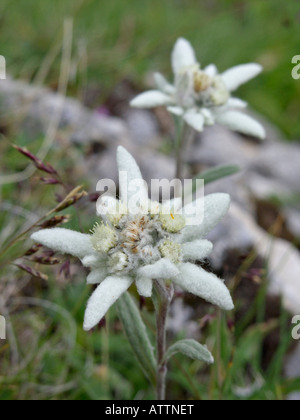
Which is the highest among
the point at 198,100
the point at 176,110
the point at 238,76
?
the point at 238,76

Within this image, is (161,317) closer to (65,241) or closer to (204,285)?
(204,285)

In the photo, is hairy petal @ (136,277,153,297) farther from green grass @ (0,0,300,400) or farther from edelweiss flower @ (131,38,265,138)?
edelweiss flower @ (131,38,265,138)

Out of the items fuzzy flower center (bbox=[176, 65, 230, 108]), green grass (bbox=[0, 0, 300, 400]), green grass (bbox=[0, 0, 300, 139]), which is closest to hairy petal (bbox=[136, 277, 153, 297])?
green grass (bbox=[0, 0, 300, 400])

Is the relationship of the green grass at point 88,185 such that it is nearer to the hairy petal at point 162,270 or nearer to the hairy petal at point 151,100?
the hairy petal at point 162,270

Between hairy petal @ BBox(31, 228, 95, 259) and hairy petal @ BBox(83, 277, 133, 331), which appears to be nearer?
hairy petal @ BBox(83, 277, 133, 331)

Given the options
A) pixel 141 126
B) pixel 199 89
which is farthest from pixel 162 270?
pixel 141 126

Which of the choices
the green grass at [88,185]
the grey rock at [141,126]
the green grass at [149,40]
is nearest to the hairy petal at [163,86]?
the green grass at [88,185]
